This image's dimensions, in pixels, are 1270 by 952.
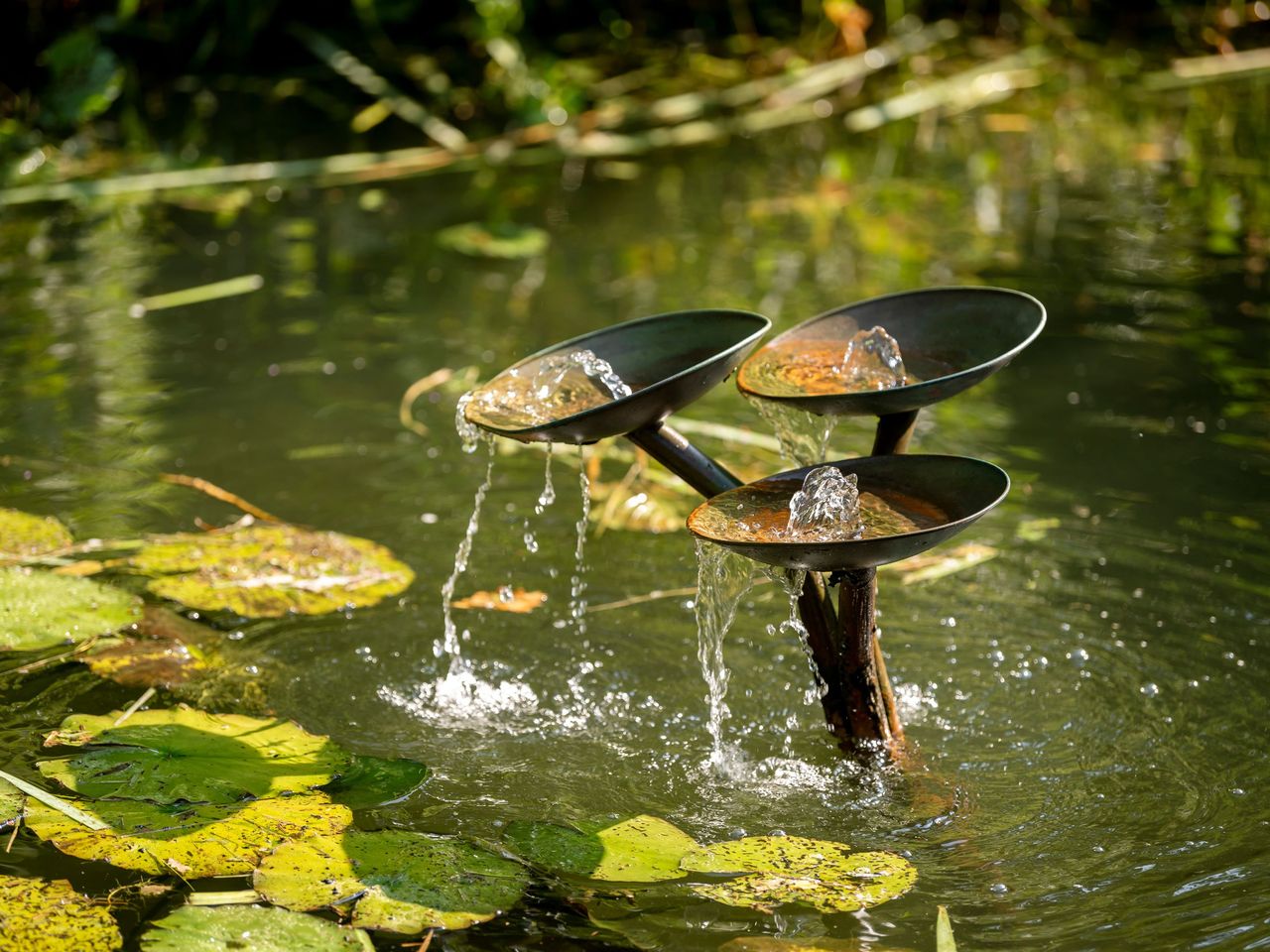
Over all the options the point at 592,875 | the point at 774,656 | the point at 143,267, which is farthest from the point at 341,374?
the point at 592,875

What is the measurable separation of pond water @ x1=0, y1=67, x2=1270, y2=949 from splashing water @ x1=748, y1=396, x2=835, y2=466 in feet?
1.43

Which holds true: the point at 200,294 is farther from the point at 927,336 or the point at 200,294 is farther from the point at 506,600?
the point at 927,336

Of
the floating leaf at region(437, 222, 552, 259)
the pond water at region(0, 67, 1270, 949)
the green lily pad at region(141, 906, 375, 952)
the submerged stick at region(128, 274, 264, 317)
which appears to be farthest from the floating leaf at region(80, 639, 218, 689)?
the floating leaf at region(437, 222, 552, 259)

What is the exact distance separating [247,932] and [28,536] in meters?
1.32

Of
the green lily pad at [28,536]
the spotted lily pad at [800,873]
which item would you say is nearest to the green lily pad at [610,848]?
the spotted lily pad at [800,873]

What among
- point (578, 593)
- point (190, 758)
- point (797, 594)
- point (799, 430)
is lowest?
point (578, 593)

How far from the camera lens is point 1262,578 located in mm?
2676

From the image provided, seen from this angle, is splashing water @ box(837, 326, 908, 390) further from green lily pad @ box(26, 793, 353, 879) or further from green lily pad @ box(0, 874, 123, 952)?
green lily pad @ box(0, 874, 123, 952)

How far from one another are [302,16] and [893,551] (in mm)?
5414

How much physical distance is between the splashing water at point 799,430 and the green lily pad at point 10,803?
108cm

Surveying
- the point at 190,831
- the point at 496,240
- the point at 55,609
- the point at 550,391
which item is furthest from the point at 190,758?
the point at 496,240

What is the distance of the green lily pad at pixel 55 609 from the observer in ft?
7.93

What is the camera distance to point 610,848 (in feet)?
6.25

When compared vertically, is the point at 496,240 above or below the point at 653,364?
below
